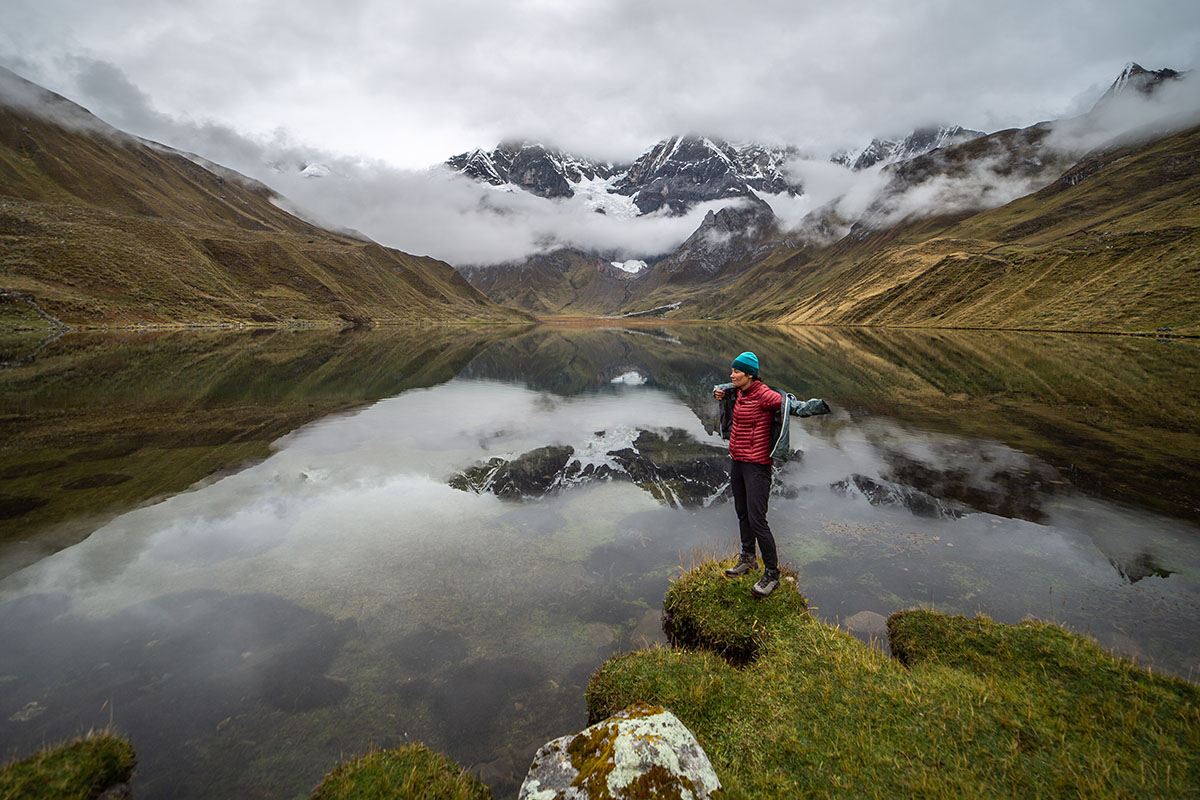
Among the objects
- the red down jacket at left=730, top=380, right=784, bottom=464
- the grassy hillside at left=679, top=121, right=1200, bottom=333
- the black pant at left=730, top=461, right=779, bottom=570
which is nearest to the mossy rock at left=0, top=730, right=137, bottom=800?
the black pant at left=730, top=461, right=779, bottom=570

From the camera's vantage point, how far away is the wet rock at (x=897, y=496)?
16.8 meters

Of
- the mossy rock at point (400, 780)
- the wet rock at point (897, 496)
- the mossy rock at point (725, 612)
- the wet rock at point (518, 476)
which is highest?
the mossy rock at point (400, 780)

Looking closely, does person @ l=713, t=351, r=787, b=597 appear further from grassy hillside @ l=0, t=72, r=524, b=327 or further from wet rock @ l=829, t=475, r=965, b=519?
grassy hillside @ l=0, t=72, r=524, b=327

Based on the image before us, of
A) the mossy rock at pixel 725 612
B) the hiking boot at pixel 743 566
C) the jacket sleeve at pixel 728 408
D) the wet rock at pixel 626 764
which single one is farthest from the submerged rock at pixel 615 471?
the wet rock at pixel 626 764

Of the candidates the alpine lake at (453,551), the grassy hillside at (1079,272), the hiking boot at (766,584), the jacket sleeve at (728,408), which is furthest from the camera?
the grassy hillside at (1079,272)

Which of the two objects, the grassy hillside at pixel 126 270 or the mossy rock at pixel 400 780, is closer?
the mossy rock at pixel 400 780

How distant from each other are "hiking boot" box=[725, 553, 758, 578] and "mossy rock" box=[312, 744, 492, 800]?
6.47 meters

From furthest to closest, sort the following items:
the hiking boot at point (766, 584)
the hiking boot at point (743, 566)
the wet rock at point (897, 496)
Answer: the wet rock at point (897, 496) → the hiking boot at point (743, 566) → the hiking boot at point (766, 584)

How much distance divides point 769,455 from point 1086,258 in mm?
164995

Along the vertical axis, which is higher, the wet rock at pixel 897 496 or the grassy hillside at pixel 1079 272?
→ the grassy hillside at pixel 1079 272

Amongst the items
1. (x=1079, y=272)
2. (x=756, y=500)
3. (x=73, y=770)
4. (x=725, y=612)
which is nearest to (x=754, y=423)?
(x=756, y=500)

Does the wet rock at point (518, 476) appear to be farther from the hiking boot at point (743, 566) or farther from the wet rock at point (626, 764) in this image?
the wet rock at point (626, 764)

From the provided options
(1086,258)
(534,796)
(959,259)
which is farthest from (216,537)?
(959,259)

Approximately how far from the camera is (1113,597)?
11.3 meters
